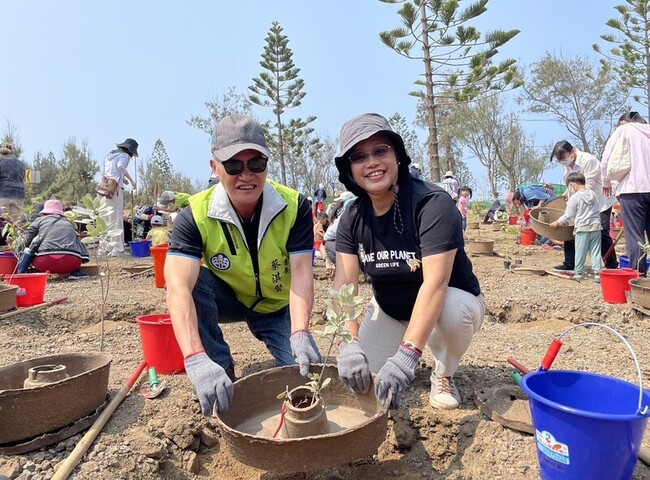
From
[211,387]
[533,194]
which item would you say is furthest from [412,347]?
[533,194]

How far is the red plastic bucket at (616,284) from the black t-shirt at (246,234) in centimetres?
300

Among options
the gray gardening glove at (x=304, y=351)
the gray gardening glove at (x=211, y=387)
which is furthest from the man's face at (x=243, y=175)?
the gray gardening glove at (x=211, y=387)

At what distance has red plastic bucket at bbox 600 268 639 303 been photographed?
414 centimetres

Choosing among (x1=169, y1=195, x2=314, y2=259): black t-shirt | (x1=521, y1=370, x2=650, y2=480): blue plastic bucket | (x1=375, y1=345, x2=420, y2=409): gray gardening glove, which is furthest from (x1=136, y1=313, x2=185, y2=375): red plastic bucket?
(x1=521, y1=370, x2=650, y2=480): blue plastic bucket

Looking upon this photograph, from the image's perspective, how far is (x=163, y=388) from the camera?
243 centimetres

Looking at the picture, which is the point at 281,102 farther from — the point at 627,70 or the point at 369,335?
the point at 369,335

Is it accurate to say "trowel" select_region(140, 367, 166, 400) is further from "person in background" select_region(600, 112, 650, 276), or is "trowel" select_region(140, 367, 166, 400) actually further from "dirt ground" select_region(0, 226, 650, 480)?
"person in background" select_region(600, 112, 650, 276)

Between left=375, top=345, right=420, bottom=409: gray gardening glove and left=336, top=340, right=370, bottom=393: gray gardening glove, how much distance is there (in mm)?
80

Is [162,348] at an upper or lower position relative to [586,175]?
lower

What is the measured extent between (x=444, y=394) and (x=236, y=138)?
1451 millimetres

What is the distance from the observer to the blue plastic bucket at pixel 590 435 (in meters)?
1.41

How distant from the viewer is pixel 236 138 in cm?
211

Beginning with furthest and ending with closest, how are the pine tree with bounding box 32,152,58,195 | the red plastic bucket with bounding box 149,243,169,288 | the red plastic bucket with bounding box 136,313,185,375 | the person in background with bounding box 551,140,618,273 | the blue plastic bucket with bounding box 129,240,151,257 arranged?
the pine tree with bounding box 32,152,58,195 < the blue plastic bucket with bounding box 129,240,151,257 < the person in background with bounding box 551,140,618,273 < the red plastic bucket with bounding box 149,243,169,288 < the red plastic bucket with bounding box 136,313,185,375

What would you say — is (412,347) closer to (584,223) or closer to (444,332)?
(444,332)
